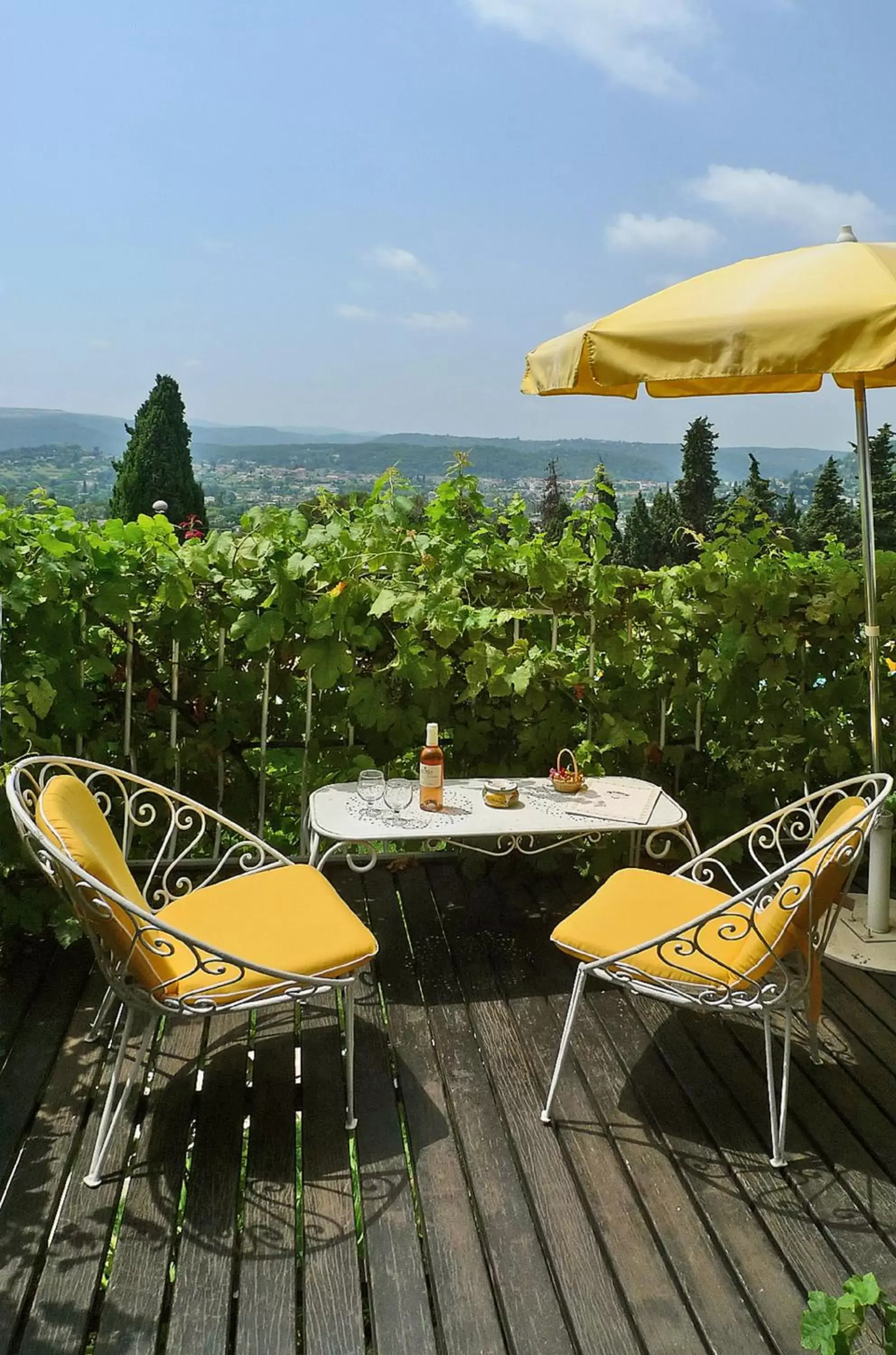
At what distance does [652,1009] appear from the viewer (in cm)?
273

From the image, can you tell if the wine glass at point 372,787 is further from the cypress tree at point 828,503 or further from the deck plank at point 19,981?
the cypress tree at point 828,503

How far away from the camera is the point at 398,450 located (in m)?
20.4

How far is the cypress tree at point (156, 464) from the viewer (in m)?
23.5

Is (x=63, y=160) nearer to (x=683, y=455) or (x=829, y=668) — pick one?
(x=683, y=455)

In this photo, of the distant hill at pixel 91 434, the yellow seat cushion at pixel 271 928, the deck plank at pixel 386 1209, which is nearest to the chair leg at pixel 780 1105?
the deck plank at pixel 386 1209

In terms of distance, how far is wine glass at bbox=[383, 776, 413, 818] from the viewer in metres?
2.70

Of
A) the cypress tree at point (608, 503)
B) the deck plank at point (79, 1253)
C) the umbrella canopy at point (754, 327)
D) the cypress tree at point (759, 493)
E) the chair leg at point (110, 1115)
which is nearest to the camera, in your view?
the deck plank at point (79, 1253)

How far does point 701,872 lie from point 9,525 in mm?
2353

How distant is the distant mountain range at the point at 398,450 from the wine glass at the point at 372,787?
122cm

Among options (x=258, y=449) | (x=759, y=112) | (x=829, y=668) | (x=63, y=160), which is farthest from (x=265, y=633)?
(x=63, y=160)

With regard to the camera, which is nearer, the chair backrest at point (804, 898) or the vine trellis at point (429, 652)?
the chair backrest at point (804, 898)

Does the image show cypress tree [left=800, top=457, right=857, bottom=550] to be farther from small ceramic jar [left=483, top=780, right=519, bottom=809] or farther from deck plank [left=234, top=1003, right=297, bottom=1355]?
deck plank [left=234, top=1003, right=297, bottom=1355]

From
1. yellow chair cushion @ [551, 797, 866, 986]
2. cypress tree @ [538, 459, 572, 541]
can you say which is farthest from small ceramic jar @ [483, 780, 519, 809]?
cypress tree @ [538, 459, 572, 541]

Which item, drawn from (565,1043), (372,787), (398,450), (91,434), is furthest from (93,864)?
(91,434)
